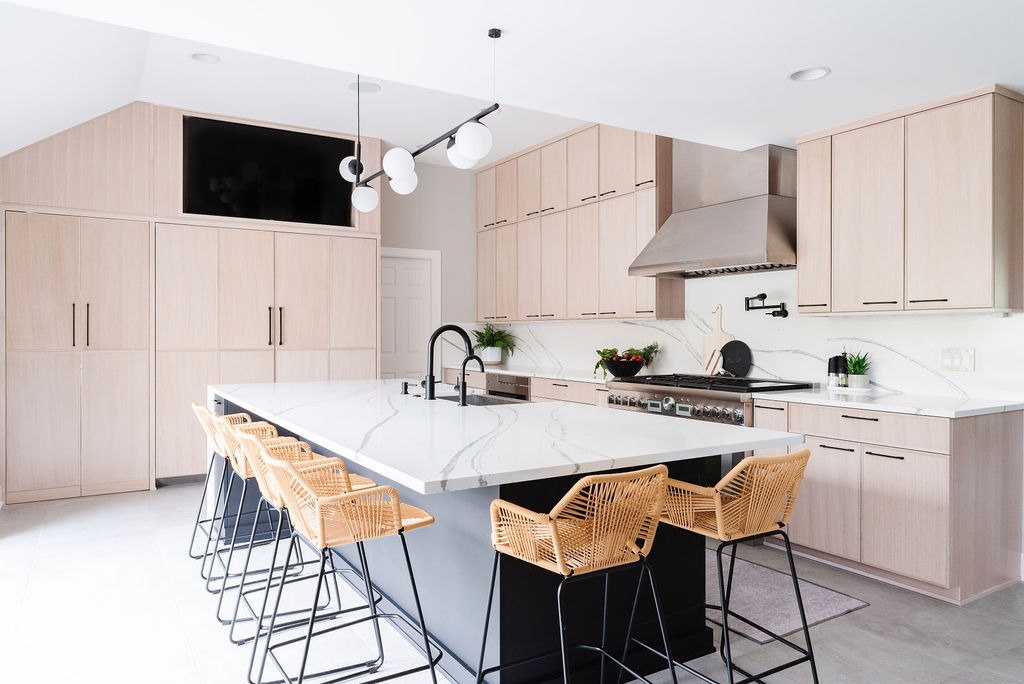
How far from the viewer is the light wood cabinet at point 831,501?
3.37 m

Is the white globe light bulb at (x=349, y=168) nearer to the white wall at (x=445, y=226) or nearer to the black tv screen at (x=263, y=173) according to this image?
the black tv screen at (x=263, y=173)

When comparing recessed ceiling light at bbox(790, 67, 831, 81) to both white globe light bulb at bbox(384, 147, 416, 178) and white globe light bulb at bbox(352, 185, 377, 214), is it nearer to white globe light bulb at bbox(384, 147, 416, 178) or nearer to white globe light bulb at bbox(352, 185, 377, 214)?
white globe light bulb at bbox(384, 147, 416, 178)

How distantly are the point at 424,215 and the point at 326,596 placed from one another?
4517mm

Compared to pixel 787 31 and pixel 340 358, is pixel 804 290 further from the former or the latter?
pixel 340 358

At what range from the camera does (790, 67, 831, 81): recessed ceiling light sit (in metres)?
3.06

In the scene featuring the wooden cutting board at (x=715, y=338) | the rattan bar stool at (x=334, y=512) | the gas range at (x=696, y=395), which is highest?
the wooden cutting board at (x=715, y=338)

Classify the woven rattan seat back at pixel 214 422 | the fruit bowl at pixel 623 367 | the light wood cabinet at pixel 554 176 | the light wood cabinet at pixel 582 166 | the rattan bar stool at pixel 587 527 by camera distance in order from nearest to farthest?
the rattan bar stool at pixel 587 527 → the woven rattan seat back at pixel 214 422 → the fruit bowl at pixel 623 367 → the light wood cabinet at pixel 582 166 → the light wood cabinet at pixel 554 176

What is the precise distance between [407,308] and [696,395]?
3582 millimetres

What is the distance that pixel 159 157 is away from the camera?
523 cm

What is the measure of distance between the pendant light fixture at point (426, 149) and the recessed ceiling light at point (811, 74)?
139cm

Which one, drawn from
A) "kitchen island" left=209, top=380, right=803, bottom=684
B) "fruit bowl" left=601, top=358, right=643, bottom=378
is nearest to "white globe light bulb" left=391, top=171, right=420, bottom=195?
"kitchen island" left=209, top=380, right=803, bottom=684

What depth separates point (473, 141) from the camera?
2.79m

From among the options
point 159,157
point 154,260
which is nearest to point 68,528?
point 154,260

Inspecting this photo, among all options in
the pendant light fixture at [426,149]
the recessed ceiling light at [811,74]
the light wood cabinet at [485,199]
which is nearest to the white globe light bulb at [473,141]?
the pendant light fixture at [426,149]
